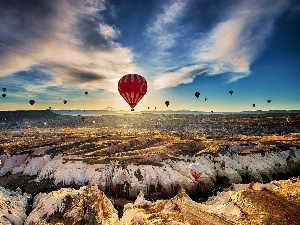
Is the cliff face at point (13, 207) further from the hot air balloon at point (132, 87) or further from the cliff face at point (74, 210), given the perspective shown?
the hot air balloon at point (132, 87)

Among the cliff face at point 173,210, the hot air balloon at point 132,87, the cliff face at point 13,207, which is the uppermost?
the hot air balloon at point 132,87

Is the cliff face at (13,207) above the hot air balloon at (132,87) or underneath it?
underneath

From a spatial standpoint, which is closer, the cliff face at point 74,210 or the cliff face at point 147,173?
the cliff face at point 74,210

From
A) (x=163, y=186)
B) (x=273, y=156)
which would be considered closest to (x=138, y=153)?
(x=163, y=186)

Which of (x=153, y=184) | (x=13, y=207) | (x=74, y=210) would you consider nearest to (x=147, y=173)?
(x=153, y=184)

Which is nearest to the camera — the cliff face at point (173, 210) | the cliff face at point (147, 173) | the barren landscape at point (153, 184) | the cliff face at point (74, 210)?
the cliff face at point (173, 210)

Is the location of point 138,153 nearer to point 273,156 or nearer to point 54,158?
point 54,158

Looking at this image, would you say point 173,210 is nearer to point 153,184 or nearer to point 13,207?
point 153,184

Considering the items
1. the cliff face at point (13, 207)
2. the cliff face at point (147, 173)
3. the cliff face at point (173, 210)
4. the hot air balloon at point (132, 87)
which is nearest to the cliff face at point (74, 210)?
the cliff face at point (173, 210)
